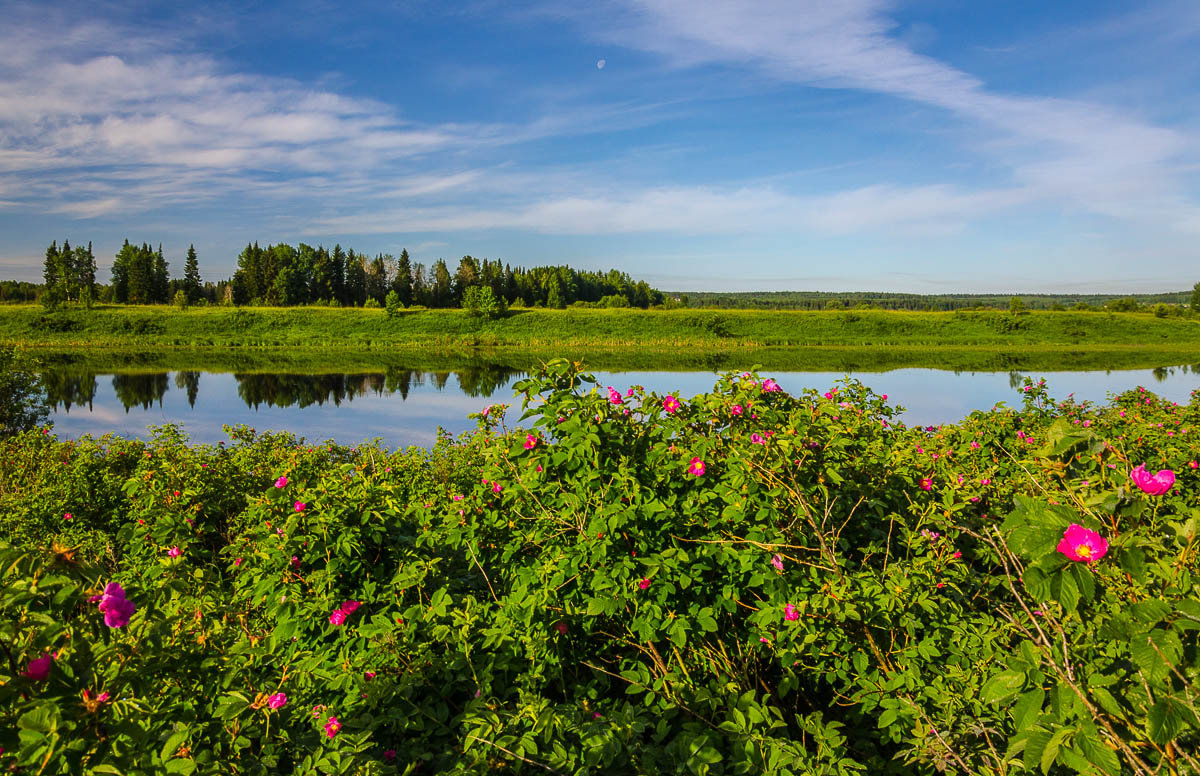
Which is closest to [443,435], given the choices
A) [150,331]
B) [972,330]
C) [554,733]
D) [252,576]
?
[252,576]

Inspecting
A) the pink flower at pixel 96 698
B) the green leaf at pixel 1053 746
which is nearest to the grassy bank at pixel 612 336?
the green leaf at pixel 1053 746

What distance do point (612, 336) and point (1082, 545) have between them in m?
53.0

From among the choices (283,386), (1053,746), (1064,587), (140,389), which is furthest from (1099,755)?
(140,389)

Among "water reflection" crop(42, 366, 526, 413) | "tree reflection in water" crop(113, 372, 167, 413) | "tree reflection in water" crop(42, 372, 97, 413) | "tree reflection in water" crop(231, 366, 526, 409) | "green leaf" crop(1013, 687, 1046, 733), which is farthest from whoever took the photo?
"tree reflection in water" crop(231, 366, 526, 409)

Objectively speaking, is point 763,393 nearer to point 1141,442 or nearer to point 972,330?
point 1141,442

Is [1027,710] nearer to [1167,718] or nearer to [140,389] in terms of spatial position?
[1167,718]

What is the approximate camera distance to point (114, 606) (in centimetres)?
138

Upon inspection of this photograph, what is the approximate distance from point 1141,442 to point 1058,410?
137cm

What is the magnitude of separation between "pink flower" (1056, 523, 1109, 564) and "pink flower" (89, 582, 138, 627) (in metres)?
1.97

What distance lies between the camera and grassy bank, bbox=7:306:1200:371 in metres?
43.4

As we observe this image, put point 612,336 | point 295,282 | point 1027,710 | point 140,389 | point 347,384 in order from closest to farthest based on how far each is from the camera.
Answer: point 1027,710 → point 140,389 → point 347,384 → point 612,336 → point 295,282

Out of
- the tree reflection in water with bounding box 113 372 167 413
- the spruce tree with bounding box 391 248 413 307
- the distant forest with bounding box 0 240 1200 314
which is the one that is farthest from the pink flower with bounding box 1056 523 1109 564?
the spruce tree with bounding box 391 248 413 307

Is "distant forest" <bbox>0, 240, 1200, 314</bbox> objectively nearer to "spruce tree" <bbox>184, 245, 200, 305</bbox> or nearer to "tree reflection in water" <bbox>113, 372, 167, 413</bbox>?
"spruce tree" <bbox>184, 245, 200, 305</bbox>

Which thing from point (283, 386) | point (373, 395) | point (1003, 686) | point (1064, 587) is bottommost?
point (373, 395)
